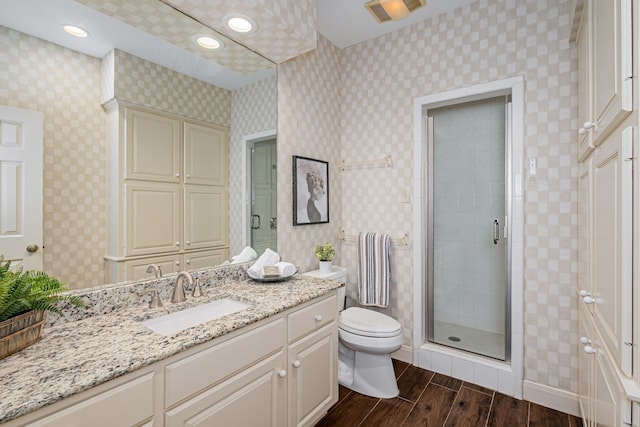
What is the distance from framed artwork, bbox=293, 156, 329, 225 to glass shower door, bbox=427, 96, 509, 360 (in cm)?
89

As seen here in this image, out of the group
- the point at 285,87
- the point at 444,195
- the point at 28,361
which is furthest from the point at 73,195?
the point at 444,195

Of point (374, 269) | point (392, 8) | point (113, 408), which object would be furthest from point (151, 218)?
point (392, 8)

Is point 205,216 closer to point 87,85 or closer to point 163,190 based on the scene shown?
point 163,190

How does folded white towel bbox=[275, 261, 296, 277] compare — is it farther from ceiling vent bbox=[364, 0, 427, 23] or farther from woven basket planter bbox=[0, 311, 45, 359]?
ceiling vent bbox=[364, 0, 427, 23]

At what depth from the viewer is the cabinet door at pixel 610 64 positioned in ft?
3.08

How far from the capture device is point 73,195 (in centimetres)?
132

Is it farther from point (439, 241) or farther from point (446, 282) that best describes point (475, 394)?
point (439, 241)

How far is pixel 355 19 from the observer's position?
2512 mm

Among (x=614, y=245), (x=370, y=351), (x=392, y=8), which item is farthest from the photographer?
(x=392, y=8)

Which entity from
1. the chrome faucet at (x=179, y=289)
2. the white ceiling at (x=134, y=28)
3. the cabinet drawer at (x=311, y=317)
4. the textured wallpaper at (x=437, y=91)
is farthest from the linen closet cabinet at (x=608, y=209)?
the chrome faucet at (x=179, y=289)

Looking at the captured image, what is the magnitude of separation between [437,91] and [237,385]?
240 centimetres

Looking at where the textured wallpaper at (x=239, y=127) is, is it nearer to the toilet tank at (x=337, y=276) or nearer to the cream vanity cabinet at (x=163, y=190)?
the cream vanity cabinet at (x=163, y=190)

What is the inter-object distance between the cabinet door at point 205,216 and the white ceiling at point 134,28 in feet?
2.19

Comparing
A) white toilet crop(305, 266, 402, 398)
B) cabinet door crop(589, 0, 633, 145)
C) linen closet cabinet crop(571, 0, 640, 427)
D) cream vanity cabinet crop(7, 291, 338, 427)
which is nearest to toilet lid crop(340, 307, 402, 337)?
white toilet crop(305, 266, 402, 398)
